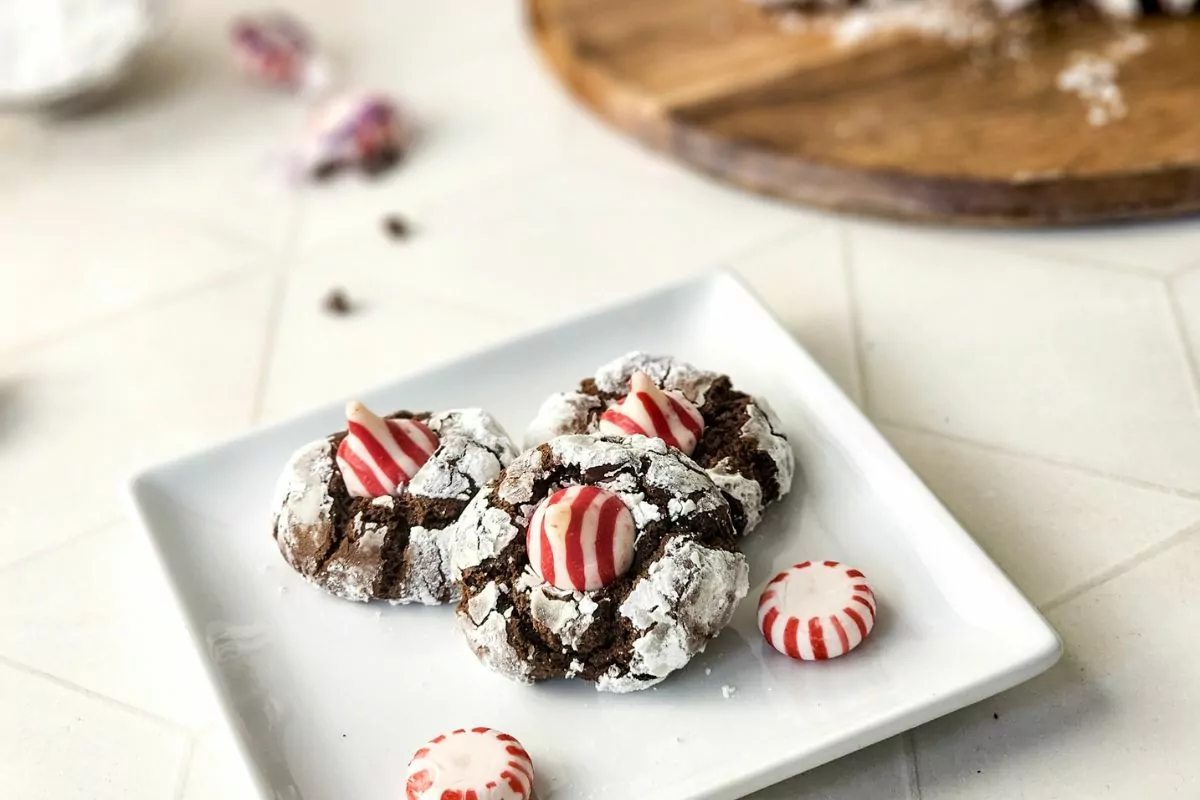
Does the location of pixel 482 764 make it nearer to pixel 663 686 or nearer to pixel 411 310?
pixel 663 686

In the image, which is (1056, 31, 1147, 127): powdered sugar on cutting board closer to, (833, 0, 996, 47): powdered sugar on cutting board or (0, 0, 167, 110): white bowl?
(833, 0, 996, 47): powdered sugar on cutting board

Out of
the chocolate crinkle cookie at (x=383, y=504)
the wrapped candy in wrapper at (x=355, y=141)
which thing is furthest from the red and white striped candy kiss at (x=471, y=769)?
the wrapped candy in wrapper at (x=355, y=141)

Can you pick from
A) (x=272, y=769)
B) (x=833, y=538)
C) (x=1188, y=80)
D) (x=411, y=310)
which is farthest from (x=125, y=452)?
(x=1188, y=80)

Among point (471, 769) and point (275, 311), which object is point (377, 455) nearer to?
point (471, 769)

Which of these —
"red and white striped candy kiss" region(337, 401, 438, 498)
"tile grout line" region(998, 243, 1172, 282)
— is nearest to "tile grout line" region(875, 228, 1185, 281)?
"tile grout line" region(998, 243, 1172, 282)

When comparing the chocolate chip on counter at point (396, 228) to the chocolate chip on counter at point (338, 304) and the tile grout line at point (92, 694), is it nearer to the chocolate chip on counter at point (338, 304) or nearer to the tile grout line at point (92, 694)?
the chocolate chip on counter at point (338, 304)

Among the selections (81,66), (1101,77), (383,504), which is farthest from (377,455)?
(81,66)
